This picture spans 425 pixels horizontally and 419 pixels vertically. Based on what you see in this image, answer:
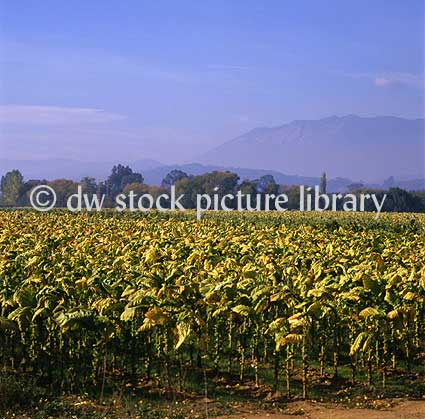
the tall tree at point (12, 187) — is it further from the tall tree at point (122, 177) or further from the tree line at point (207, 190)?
the tall tree at point (122, 177)

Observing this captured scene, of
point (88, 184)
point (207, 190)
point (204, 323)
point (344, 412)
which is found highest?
point (88, 184)

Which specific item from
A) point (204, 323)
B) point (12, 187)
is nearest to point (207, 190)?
point (12, 187)

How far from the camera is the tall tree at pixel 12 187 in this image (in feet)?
444

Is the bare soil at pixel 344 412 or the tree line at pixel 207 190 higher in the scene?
the tree line at pixel 207 190

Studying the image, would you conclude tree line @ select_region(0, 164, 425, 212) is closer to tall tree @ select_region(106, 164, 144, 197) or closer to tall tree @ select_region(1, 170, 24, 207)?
tall tree @ select_region(1, 170, 24, 207)

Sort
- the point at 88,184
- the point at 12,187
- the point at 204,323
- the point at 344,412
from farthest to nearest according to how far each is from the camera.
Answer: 1. the point at 88,184
2. the point at 12,187
3. the point at 204,323
4. the point at 344,412

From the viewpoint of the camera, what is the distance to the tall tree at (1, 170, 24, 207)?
135375mm

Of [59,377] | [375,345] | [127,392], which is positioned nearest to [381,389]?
[375,345]

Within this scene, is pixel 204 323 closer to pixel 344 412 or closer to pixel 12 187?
pixel 344 412

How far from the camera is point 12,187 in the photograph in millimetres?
135875

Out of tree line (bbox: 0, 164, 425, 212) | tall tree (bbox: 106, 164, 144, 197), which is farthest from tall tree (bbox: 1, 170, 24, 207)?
A: tall tree (bbox: 106, 164, 144, 197)

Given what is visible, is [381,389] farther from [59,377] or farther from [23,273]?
[23,273]

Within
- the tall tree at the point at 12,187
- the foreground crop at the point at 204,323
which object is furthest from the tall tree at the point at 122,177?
the foreground crop at the point at 204,323

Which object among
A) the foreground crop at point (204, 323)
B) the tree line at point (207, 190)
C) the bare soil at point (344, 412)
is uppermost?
the tree line at point (207, 190)
